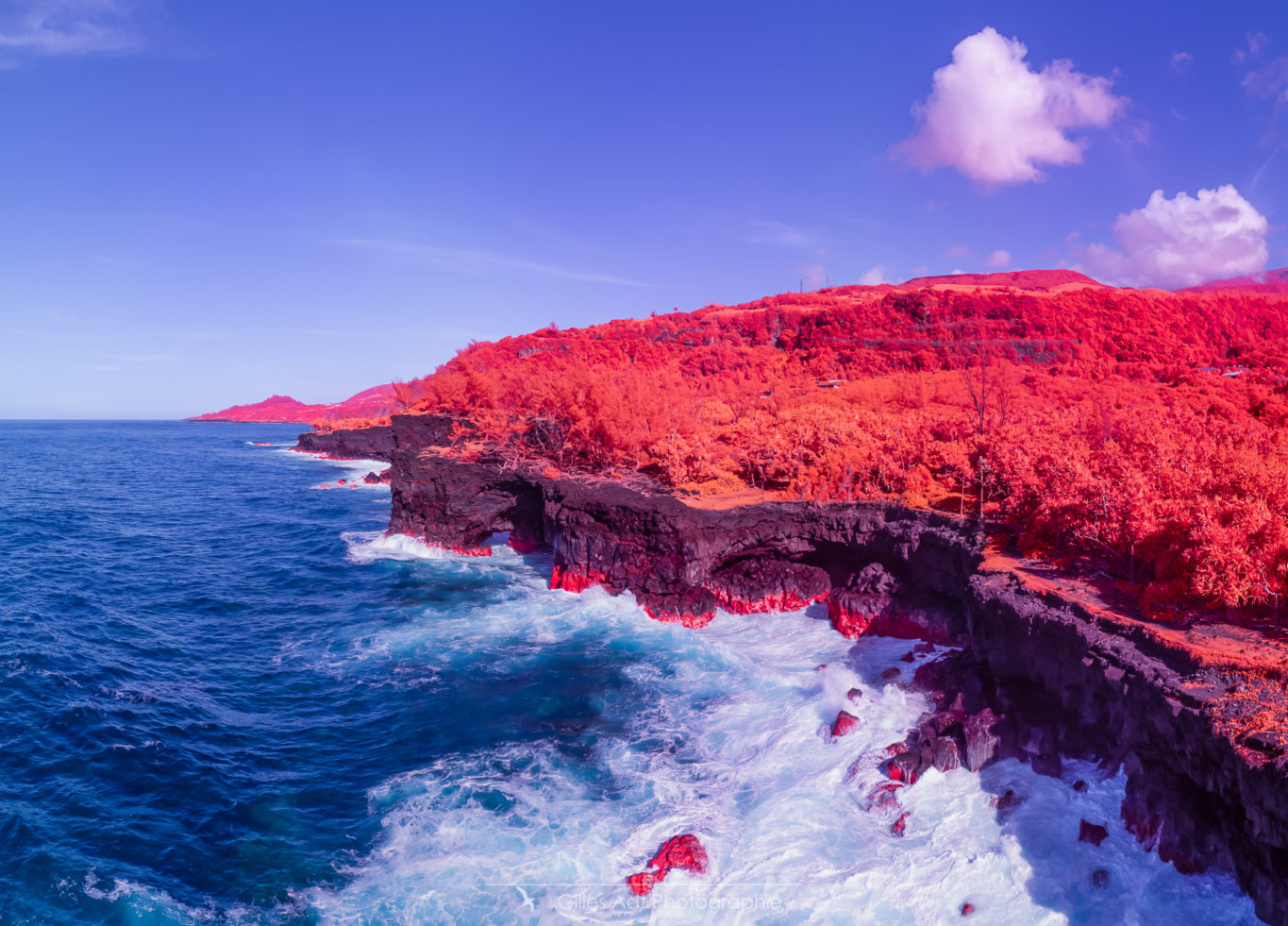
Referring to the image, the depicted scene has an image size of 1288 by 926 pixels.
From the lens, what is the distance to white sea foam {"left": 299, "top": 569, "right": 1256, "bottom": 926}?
9.18 m

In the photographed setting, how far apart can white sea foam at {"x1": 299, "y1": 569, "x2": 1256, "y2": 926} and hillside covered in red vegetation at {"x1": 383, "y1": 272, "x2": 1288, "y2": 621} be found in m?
4.54

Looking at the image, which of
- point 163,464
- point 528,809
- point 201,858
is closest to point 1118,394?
point 528,809

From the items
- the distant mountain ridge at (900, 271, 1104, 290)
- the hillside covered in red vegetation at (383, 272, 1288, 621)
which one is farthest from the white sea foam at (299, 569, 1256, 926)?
the distant mountain ridge at (900, 271, 1104, 290)

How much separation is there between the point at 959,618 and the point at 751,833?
29.8 ft

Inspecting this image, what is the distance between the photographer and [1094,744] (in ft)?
35.7

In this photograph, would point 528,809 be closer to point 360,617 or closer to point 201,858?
point 201,858

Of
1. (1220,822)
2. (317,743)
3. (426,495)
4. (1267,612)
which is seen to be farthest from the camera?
(426,495)

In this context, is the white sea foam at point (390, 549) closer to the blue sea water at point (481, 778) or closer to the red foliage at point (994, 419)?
the blue sea water at point (481, 778)

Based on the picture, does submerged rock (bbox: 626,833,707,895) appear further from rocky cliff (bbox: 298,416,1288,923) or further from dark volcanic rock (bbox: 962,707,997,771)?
dark volcanic rock (bbox: 962,707,997,771)

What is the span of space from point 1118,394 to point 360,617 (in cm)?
3431

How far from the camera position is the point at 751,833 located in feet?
35.3

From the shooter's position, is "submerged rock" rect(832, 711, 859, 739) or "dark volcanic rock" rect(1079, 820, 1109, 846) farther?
"submerged rock" rect(832, 711, 859, 739)

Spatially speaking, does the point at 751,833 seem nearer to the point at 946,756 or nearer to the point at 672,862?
the point at 672,862

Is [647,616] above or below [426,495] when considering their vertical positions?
below
